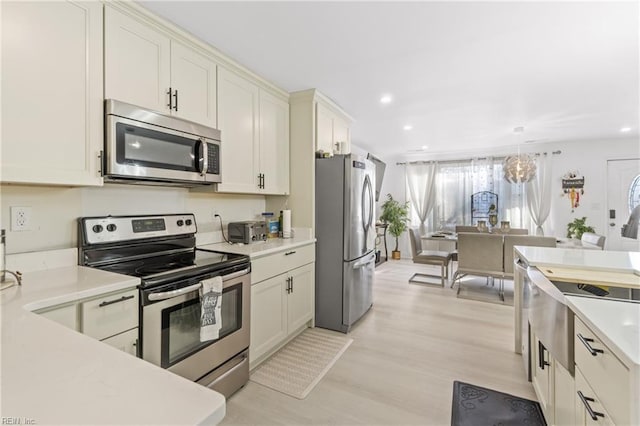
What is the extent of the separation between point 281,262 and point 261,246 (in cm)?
22

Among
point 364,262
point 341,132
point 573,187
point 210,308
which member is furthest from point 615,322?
point 573,187

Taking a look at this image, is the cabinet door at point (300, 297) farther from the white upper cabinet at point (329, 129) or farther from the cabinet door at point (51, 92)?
the cabinet door at point (51, 92)

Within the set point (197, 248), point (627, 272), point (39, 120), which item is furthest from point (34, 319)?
point (627, 272)

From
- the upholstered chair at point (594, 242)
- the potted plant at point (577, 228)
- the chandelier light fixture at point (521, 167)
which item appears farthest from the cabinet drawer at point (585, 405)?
the potted plant at point (577, 228)

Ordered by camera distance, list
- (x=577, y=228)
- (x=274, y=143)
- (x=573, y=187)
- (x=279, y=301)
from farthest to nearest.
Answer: (x=573, y=187), (x=577, y=228), (x=274, y=143), (x=279, y=301)

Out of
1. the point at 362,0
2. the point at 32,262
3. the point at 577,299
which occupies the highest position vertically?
the point at 362,0

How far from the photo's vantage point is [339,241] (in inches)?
118

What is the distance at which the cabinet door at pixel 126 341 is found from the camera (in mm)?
1327

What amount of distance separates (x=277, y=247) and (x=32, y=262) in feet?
4.82

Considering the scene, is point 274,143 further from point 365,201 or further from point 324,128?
point 365,201

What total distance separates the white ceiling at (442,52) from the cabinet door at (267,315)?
1.83 metres

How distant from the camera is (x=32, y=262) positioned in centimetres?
151

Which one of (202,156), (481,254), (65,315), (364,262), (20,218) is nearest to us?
(65,315)

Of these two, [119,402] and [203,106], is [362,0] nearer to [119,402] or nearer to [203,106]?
[203,106]
